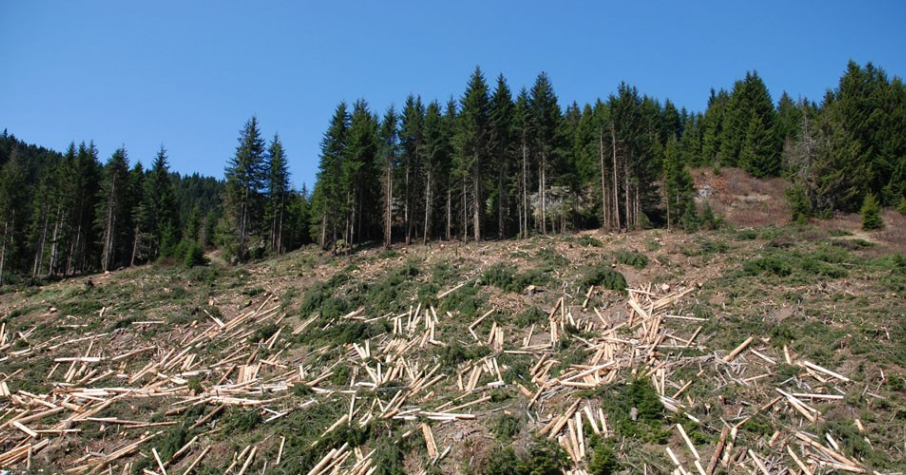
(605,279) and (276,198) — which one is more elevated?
(276,198)

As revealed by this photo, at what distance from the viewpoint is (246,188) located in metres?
45.1

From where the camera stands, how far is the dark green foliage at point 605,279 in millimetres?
20506

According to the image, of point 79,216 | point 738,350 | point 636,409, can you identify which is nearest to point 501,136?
point 738,350

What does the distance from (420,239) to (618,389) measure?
33.9 metres

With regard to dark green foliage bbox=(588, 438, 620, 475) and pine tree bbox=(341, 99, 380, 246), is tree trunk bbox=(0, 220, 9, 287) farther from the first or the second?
dark green foliage bbox=(588, 438, 620, 475)

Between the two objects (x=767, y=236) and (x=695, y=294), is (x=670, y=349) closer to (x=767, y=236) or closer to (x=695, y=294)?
(x=695, y=294)

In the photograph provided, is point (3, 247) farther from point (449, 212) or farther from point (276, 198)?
point (449, 212)

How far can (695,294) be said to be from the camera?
61.8 feet

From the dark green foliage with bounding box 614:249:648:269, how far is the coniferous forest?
1463cm

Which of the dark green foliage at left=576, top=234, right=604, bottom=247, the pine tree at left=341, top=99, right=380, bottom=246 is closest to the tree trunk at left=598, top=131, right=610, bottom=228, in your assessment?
the dark green foliage at left=576, top=234, right=604, bottom=247

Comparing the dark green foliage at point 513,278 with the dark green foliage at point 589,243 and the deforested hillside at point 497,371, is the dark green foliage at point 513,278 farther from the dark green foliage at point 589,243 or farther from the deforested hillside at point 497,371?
the dark green foliage at point 589,243

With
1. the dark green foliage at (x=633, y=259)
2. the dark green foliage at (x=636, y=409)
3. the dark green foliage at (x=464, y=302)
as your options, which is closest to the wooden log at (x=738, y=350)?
the dark green foliage at (x=636, y=409)

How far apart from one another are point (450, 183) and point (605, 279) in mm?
24478

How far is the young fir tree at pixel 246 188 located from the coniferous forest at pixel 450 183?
0.13m
